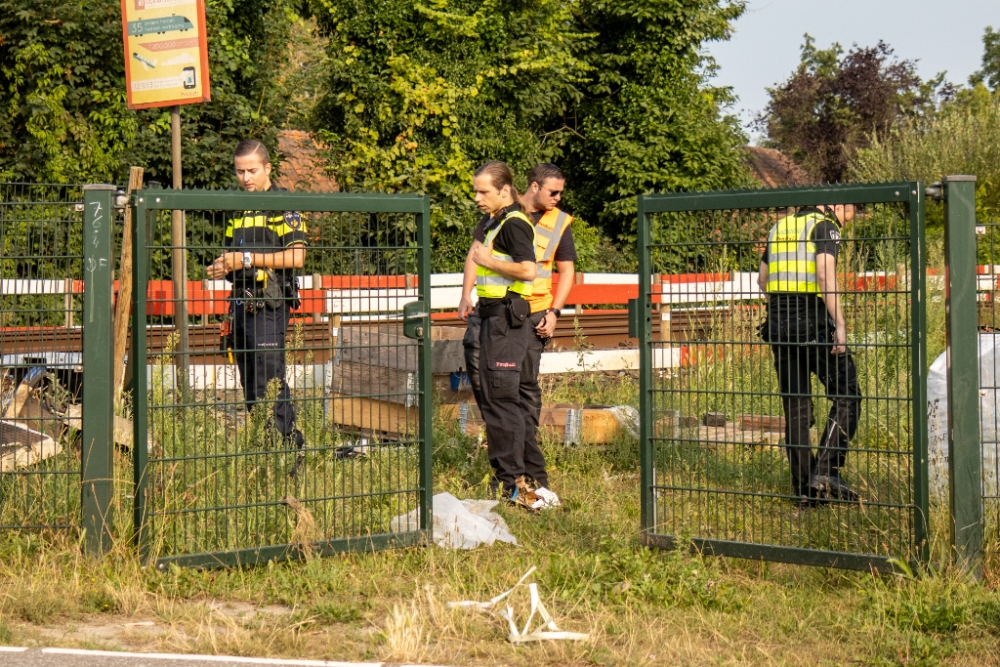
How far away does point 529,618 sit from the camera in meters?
4.68

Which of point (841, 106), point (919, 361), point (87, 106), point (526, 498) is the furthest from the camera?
point (841, 106)

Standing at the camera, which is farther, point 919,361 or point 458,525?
point 458,525

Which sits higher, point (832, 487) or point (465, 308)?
point (465, 308)

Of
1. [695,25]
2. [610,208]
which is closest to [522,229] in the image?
[610,208]

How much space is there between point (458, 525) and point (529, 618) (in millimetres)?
1449

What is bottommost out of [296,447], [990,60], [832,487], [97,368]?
[832,487]

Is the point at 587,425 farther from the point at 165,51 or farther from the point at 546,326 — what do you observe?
the point at 165,51

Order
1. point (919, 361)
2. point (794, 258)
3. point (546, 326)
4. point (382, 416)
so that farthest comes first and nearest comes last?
point (546, 326), point (382, 416), point (794, 258), point (919, 361)

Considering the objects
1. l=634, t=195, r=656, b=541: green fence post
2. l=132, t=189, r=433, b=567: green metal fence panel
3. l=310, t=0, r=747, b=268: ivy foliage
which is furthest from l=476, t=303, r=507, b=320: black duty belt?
l=310, t=0, r=747, b=268: ivy foliage

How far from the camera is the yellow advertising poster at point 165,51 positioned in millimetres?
7531

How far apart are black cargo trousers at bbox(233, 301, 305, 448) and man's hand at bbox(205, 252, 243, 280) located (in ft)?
0.53

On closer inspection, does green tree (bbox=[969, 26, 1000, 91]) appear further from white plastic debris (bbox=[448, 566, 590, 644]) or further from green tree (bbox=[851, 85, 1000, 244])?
white plastic debris (bbox=[448, 566, 590, 644])

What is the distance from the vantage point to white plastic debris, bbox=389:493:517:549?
5918 mm

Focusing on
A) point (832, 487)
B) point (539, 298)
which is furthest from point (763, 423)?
point (539, 298)
